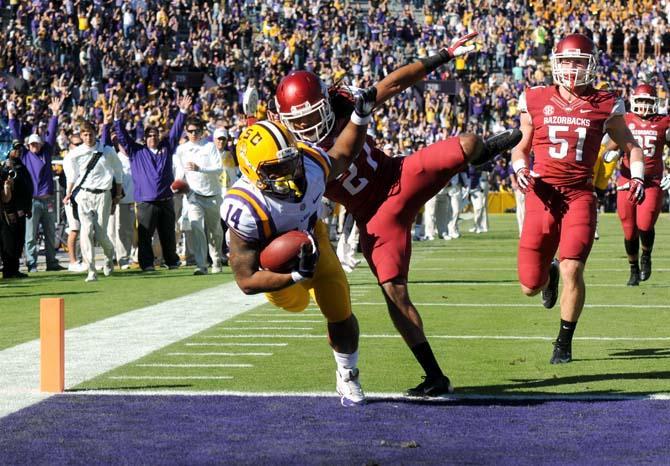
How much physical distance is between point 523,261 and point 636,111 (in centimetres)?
588

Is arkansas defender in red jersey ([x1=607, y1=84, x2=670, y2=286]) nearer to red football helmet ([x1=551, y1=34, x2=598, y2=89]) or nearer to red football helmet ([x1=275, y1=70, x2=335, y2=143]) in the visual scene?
red football helmet ([x1=551, y1=34, x2=598, y2=89])

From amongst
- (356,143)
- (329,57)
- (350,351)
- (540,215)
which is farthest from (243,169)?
(329,57)

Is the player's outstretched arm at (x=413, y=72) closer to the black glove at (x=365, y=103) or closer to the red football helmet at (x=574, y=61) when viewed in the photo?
the black glove at (x=365, y=103)

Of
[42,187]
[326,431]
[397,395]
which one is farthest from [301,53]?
[326,431]

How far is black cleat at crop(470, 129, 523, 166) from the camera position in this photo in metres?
6.51

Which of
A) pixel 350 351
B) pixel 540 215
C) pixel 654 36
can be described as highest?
pixel 654 36

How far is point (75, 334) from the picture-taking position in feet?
29.7

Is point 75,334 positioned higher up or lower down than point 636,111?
lower down

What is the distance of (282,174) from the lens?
5402 millimetres

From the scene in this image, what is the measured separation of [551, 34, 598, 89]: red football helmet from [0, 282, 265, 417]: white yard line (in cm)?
312

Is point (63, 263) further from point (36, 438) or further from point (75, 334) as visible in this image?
point (36, 438)

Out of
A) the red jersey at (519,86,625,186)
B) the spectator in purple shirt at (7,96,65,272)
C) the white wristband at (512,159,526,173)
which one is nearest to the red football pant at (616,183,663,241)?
the red jersey at (519,86,625,186)

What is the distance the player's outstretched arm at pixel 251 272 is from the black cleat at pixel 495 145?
1.49 meters

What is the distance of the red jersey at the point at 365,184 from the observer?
21.4 ft
